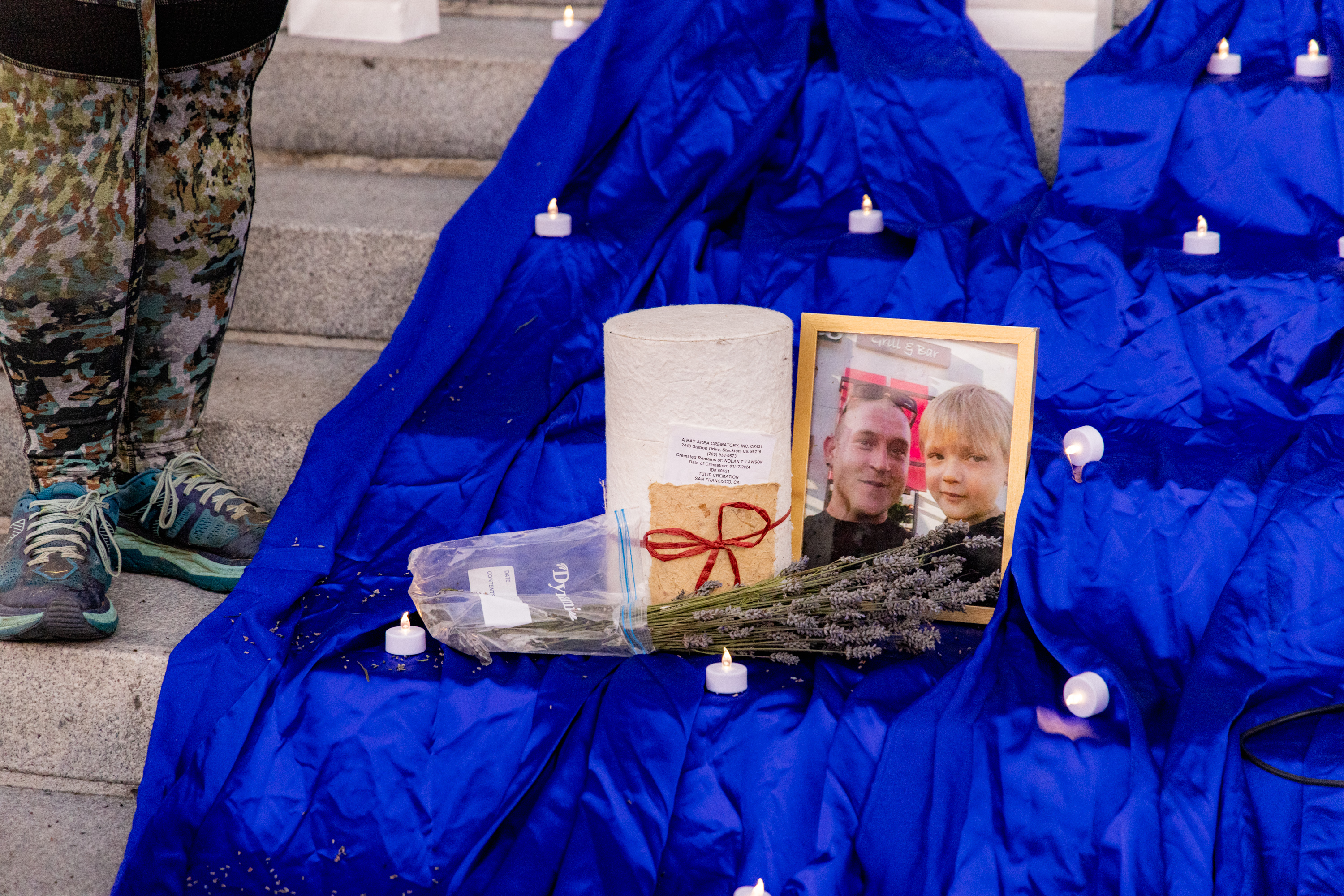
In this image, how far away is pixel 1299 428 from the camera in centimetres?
138

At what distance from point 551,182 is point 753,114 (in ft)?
0.97

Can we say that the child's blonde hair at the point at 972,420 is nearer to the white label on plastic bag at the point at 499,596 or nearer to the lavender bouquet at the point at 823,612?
the lavender bouquet at the point at 823,612

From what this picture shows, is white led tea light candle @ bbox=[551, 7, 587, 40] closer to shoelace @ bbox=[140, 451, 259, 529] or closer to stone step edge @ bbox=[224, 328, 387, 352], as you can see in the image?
stone step edge @ bbox=[224, 328, 387, 352]

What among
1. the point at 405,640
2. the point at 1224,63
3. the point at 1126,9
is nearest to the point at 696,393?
the point at 405,640

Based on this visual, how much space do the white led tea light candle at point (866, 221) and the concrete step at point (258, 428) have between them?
2.29ft

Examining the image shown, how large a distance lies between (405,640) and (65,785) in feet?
1.48

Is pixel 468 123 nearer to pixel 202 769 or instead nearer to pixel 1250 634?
pixel 202 769

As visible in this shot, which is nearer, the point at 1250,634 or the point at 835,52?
the point at 1250,634

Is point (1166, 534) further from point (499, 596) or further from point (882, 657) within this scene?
point (499, 596)

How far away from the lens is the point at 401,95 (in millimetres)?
2096

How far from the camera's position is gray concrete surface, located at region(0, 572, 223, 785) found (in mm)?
1306

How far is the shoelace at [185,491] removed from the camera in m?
1.48

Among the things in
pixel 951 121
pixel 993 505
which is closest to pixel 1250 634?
pixel 993 505

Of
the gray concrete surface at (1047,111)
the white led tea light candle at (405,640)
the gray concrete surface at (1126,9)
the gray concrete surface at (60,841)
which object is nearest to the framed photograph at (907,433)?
the white led tea light candle at (405,640)
